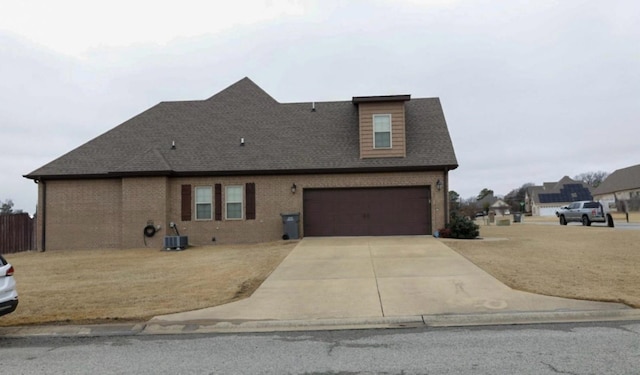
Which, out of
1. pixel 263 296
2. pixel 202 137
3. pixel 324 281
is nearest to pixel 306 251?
pixel 324 281

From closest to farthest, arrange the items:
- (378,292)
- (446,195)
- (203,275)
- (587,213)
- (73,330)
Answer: (73,330) < (378,292) < (203,275) < (446,195) < (587,213)

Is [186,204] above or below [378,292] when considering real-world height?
above

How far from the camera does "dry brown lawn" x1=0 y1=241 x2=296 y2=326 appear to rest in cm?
830

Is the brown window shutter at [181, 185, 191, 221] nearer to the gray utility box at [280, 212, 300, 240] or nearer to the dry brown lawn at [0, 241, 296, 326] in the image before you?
the dry brown lawn at [0, 241, 296, 326]

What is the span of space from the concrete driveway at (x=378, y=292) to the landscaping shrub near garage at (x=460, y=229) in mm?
4624

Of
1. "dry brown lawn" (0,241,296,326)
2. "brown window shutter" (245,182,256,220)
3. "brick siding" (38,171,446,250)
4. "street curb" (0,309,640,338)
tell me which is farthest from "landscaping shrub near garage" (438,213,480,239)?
"street curb" (0,309,640,338)

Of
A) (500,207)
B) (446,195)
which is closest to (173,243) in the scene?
(446,195)

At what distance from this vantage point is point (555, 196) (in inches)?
3297

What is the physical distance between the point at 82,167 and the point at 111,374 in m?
17.2

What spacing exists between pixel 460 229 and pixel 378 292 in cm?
1011

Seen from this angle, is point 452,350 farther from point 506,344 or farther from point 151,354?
point 151,354

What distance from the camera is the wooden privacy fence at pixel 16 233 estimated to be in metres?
20.3

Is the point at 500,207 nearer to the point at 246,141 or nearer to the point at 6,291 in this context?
the point at 246,141

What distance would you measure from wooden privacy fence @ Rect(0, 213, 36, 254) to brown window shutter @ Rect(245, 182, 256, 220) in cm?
999
